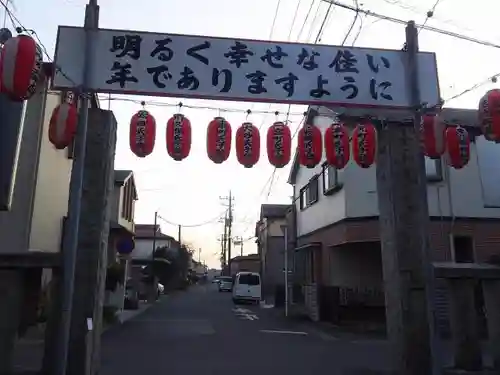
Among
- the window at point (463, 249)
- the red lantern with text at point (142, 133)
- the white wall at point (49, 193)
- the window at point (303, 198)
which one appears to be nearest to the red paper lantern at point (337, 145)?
the red lantern with text at point (142, 133)

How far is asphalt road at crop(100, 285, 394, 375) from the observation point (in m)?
10.4

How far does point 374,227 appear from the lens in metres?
17.7

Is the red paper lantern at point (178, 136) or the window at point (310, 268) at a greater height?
the red paper lantern at point (178, 136)

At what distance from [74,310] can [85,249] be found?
36.4 inches

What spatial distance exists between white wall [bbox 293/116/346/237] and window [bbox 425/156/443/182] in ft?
10.5

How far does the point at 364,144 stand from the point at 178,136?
10.8 feet

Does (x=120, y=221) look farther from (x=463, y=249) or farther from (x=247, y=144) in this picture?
(x=247, y=144)

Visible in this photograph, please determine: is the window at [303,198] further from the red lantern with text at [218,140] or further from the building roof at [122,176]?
the red lantern with text at [218,140]

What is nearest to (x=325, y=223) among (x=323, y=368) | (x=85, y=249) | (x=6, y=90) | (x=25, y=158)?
(x=323, y=368)

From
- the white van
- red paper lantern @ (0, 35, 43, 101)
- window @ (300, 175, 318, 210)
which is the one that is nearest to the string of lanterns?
red paper lantern @ (0, 35, 43, 101)

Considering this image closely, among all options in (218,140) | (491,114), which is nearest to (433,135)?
(491,114)

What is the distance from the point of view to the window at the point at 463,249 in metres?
17.9

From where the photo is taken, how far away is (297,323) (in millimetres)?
20781

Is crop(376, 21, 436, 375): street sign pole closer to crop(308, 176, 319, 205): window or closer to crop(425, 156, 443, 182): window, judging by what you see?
crop(425, 156, 443, 182): window
